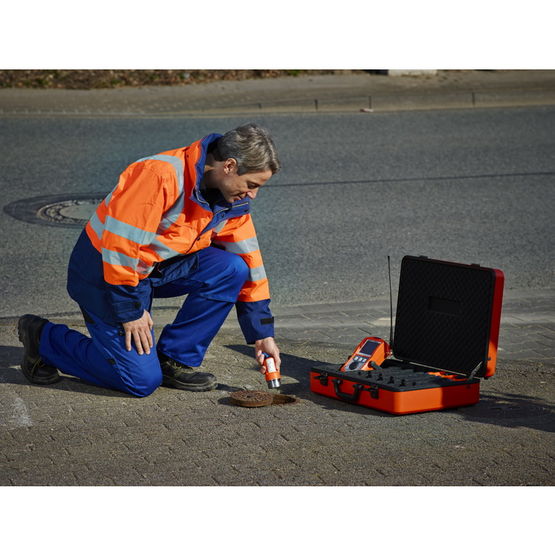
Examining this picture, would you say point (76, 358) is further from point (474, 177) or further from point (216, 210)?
point (474, 177)

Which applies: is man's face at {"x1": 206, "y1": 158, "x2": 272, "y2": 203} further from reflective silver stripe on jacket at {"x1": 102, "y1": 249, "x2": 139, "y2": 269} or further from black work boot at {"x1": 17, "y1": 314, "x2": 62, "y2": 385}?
black work boot at {"x1": 17, "y1": 314, "x2": 62, "y2": 385}

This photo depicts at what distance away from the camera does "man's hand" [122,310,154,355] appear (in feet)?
15.6

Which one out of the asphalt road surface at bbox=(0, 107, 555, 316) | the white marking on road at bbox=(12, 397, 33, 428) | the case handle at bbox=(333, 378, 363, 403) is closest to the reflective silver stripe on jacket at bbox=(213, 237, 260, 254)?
the case handle at bbox=(333, 378, 363, 403)

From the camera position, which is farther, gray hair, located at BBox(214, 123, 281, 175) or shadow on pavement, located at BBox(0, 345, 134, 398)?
shadow on pavement, located at BBox(0, 345, 134, 398)

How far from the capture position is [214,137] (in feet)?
15.7

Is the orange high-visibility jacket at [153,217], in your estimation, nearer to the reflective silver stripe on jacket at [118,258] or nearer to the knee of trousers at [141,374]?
the reflective silver stripe on jacket at [118,258]

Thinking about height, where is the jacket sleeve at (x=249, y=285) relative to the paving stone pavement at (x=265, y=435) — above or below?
above

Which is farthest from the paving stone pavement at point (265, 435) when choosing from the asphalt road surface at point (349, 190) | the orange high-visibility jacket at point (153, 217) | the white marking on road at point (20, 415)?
the asphalt road surface at point (349, 190)

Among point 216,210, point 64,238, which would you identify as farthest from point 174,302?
point 216,210

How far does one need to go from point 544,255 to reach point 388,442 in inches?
146

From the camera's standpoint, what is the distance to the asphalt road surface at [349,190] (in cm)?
735

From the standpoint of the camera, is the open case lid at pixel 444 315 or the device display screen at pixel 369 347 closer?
the open case lid at pixel 444 315

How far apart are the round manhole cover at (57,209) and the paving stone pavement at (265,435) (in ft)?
9.10

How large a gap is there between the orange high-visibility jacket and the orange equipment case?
91cm
